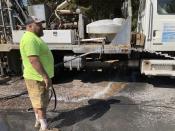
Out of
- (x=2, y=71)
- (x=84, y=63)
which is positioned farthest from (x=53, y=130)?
(x=2, y=71)

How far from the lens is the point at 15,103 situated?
23.7ft

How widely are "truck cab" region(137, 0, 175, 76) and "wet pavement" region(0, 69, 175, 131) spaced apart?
528 mm

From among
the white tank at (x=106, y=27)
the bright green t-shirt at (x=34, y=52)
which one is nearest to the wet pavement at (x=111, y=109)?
the bright green t-shirt at (x=34, y=52)

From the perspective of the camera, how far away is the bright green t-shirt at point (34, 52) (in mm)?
5199

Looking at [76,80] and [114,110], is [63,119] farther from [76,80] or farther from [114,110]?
[76,80]

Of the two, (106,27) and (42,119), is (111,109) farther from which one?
(106,27)

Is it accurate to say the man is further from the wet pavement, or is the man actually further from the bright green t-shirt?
the wet pavement

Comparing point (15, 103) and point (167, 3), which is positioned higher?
point (167, 3)

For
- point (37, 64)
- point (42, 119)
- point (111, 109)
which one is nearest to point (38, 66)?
point (37, 64)

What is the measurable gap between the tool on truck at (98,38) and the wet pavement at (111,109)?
484 mm

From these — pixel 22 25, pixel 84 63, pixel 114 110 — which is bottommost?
pixel 114 110

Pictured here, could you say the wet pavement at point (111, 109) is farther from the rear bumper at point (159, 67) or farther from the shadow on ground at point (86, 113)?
the rear bumper at point (159, 67)

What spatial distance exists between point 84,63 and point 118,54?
80 centimetres

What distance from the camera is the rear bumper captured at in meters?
7.74
